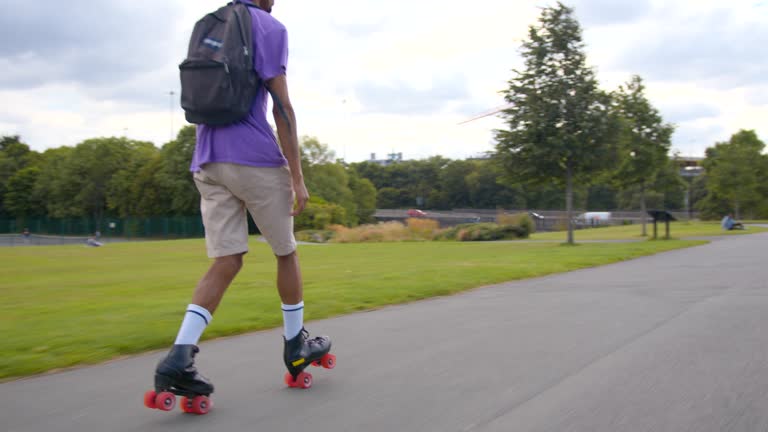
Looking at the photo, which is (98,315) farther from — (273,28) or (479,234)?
(479,234)

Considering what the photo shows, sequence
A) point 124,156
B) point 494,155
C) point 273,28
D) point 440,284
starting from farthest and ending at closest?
point 124,156 < point 494,155 < point 440,284 < point 273,28

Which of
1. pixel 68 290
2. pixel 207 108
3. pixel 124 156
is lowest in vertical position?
pixel 68 290

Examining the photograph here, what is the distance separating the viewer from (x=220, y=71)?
10.3ft

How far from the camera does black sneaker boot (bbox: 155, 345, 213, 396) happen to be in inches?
118

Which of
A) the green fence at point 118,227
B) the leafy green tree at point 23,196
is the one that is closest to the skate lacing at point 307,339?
the green fence at point 118,227

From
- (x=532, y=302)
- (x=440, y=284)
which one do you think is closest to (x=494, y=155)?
(x=440, y=284)

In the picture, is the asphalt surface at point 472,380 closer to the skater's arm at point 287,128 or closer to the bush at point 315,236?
the skater's arm at point 287,128

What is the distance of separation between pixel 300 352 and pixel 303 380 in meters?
0.15

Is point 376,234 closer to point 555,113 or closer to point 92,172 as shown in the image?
point 555,113

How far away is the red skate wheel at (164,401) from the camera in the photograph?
299 centimetres

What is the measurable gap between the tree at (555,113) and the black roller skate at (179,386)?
71.7ft

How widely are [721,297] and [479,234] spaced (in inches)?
1063

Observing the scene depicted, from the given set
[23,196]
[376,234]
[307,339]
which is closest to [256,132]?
[307,339]

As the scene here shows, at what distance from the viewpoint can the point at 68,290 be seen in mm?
10234
